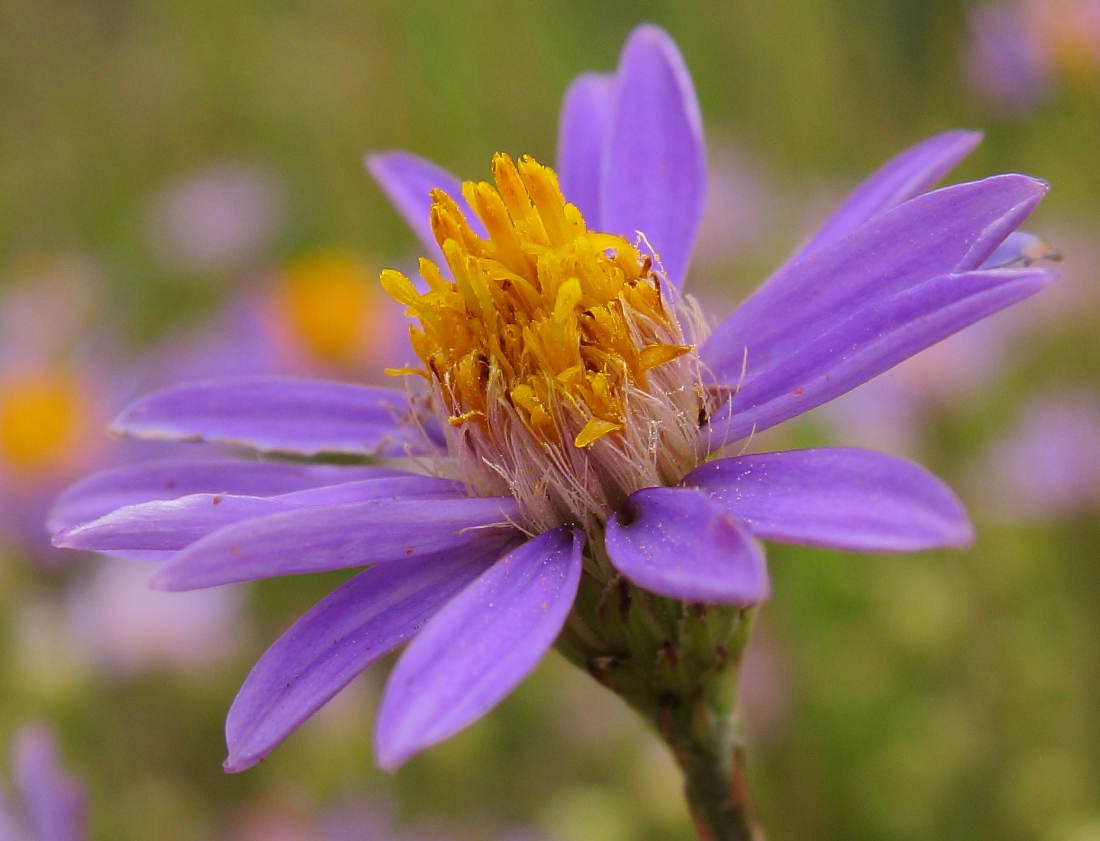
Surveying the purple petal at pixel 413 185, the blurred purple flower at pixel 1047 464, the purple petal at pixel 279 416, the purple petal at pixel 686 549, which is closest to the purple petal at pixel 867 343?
the purple petal at pixel 686 549

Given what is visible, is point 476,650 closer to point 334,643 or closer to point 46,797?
point 334,643

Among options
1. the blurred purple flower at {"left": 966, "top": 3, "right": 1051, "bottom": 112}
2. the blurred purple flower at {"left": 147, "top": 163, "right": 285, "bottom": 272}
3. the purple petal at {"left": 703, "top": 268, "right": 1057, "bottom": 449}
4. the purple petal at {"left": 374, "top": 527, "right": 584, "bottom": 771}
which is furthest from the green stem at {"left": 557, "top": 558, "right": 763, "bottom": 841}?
the blurred purple flower at {"left": 147, "top": 163, "right": 285, "bottom": 272}

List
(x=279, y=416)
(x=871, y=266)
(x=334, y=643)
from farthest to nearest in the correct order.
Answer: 1. (x=279, y=416)
2. (x=871, y=266)
3. (x=334, y=643)

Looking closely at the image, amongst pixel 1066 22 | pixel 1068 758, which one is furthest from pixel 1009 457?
pixel 1066 22

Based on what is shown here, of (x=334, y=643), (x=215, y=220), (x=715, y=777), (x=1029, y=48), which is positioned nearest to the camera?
(x=334, y=643)

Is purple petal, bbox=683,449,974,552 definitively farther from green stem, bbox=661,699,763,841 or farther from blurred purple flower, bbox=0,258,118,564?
blurred purple flower, bbox=0,258,118,564

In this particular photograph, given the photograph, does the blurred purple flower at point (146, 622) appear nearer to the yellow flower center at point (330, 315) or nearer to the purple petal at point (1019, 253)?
the yellow flower center at point (330, 315)

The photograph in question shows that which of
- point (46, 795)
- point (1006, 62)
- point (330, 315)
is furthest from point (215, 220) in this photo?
point (46, 795)
